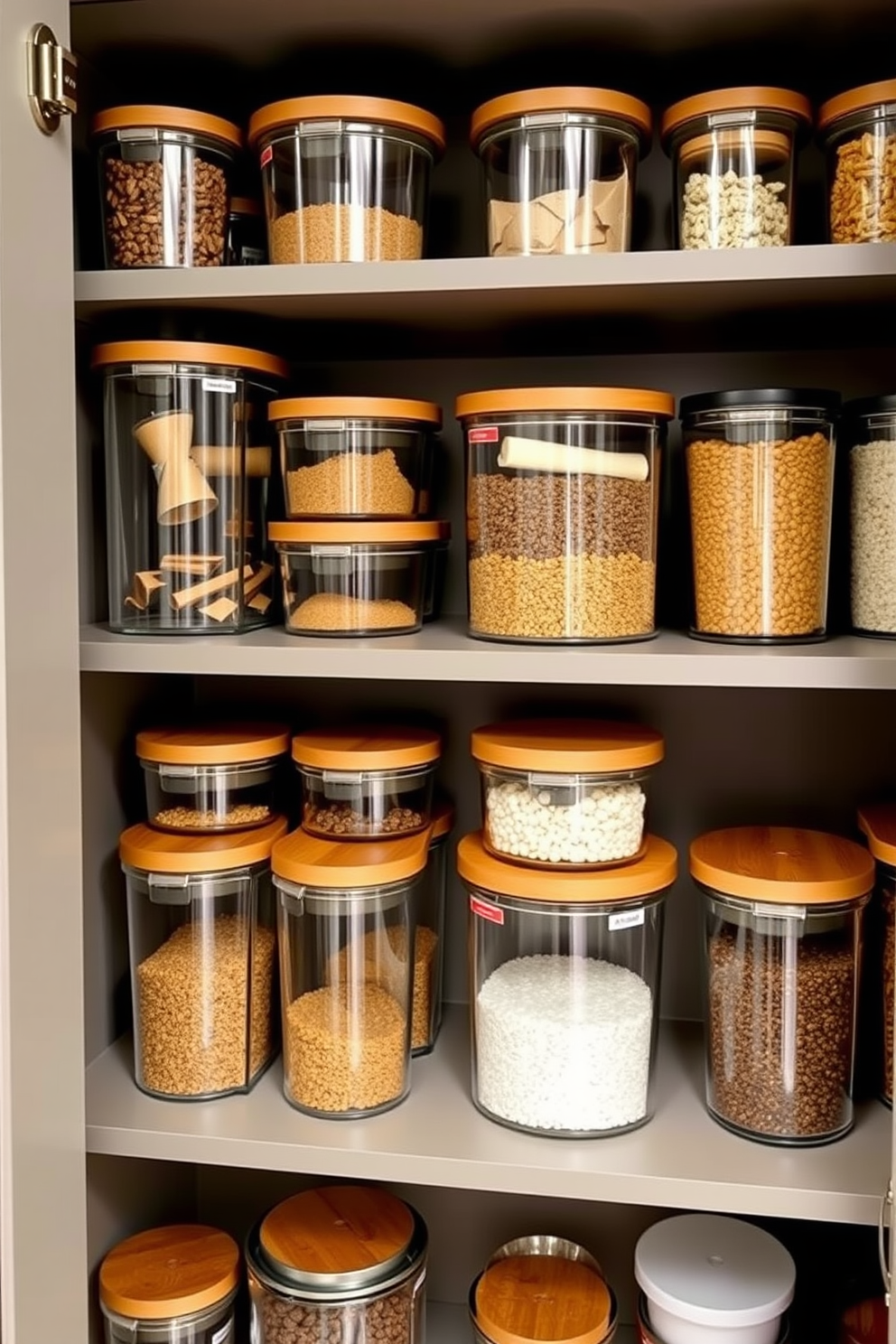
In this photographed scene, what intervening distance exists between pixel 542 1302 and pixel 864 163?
111 centimetres

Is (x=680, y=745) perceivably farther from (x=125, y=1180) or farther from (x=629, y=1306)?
(x=125, y=1180)

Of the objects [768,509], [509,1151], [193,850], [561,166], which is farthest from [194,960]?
[561,166]

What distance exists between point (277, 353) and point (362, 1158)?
2.77ft

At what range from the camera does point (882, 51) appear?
1.17 meters

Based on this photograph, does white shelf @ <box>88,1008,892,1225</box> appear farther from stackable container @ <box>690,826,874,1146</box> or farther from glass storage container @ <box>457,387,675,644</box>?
glass storage container @ <box>457,387,675,644</box>

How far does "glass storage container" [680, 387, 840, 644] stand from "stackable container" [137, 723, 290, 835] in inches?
18.5

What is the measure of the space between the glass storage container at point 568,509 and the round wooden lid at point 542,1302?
26.0 inches

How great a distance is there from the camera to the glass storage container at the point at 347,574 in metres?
1.18

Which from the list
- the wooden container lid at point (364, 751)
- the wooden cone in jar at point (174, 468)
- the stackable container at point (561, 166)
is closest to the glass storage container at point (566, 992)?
the wooden container lid at point (364, 751)

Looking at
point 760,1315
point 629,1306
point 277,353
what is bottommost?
point 629,1306

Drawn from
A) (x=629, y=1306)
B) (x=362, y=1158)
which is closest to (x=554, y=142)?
(x=362, y=1158)

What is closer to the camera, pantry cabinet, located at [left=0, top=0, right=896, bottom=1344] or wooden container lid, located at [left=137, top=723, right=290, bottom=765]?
pantry cabinet, located at [left=0, top=0, right=896, bottom=1344]

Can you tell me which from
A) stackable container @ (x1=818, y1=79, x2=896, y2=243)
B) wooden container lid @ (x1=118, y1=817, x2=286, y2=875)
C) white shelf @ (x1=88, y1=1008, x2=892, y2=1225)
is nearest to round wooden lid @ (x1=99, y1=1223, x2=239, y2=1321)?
white shelf @ (x1=88, y1=1008, x2=892, y2=1225)

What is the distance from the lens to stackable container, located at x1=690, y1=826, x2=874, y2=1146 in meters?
1.09
